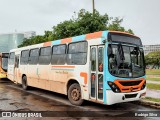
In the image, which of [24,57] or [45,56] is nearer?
[45,56]

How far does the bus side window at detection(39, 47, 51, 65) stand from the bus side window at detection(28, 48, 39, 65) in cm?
60

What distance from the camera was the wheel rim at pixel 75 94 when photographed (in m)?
10.2

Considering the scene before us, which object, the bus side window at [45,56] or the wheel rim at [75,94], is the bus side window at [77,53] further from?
the bus side window at [45,56]

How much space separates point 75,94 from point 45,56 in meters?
3.69

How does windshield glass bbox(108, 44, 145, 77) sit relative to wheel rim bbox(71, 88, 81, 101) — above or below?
above

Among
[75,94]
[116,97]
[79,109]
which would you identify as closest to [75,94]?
[75,94]

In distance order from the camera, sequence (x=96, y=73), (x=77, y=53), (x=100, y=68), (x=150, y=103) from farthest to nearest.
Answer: (x=77, y=53) < (x=150, y=103) < (x=96, y=73) < (x=100, y=68)

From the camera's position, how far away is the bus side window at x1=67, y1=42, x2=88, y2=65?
9.97 m

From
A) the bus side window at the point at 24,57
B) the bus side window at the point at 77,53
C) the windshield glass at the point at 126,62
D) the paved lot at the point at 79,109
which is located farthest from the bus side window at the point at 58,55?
the bus side window at the point at 24,57

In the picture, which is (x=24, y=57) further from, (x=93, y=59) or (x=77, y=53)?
(x=93, y=59)

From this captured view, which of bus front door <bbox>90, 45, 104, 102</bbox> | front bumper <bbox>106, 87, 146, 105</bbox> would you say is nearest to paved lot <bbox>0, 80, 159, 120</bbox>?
front bumper <bbox>106, 87, 146, 105</bbox>

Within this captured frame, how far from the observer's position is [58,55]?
1187 centimetres

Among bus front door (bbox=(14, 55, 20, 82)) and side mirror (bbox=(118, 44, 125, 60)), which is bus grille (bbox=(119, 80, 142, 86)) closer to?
side mirror (bbox=(118, 44, 125, 60))

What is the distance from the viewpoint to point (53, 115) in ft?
27.5
